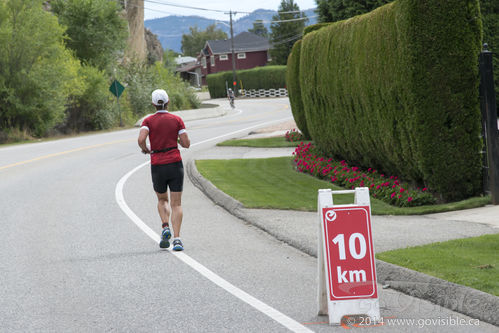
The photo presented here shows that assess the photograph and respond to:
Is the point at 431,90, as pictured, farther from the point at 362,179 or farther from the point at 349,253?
the point at 349,253

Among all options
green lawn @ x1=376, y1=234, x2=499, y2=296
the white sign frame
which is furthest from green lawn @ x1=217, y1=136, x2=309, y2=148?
the white sign frame

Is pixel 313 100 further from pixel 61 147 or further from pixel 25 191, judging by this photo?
pixel 61 147

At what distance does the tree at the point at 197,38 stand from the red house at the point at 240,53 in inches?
1863

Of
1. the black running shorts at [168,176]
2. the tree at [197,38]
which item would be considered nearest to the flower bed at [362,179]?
the black running shorts at [168,176]

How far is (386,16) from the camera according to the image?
12.1m

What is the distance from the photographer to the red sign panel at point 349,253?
5629 mm

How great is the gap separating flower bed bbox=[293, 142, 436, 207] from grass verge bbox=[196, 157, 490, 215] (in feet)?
0.75

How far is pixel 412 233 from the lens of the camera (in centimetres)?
885

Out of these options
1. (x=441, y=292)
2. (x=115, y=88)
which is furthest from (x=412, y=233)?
(x=115, y=88)

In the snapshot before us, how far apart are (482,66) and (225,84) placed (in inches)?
3143

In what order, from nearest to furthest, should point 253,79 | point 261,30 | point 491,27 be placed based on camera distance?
point 491,27, point 253,79, point 261,30

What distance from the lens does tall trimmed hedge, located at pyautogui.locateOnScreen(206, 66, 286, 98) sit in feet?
270

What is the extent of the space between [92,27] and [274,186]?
114 feet

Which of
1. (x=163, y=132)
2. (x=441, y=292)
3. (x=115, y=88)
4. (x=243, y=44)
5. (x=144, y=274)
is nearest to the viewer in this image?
(x=441, y=292)
